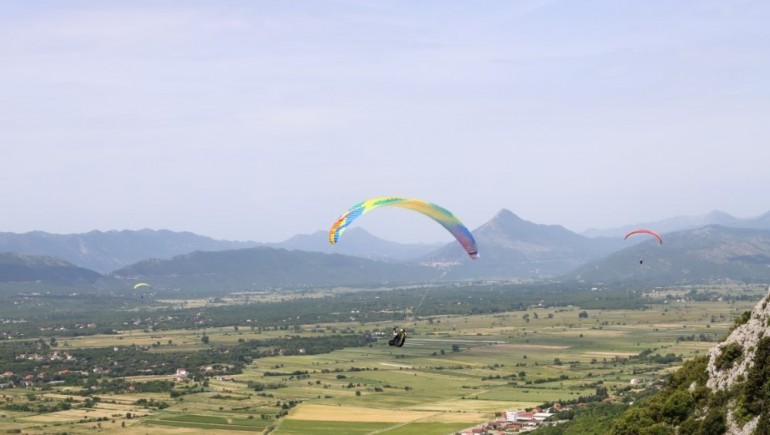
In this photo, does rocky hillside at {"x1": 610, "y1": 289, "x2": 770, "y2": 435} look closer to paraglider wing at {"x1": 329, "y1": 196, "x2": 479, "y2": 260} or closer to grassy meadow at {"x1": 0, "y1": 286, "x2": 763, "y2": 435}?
paraglider wing at {"x1": 329, "y1": 196, "x2": 479, "y2": 260}

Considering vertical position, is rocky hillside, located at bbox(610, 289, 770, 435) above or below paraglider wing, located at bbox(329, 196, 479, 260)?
below

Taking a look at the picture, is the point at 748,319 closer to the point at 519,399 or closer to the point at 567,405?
the point at 567,405

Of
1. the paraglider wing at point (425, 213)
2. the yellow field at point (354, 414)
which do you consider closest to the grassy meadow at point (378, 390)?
the yellow field at point (354, 414)

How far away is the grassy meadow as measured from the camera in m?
98.9

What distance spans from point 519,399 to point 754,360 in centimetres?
7010

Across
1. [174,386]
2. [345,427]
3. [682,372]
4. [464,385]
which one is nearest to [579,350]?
[464,385]

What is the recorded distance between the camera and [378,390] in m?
122

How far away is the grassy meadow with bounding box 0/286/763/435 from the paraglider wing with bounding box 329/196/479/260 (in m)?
41.1

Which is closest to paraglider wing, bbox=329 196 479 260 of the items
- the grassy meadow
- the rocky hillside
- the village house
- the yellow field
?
the rocky hillside

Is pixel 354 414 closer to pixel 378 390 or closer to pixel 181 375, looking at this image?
pixel 378 390

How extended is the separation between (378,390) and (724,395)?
266 feet

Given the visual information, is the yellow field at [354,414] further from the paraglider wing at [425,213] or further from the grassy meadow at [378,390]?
the paraglider wing at [425,213]

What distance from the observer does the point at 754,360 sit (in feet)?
139

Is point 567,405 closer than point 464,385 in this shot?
Yes
